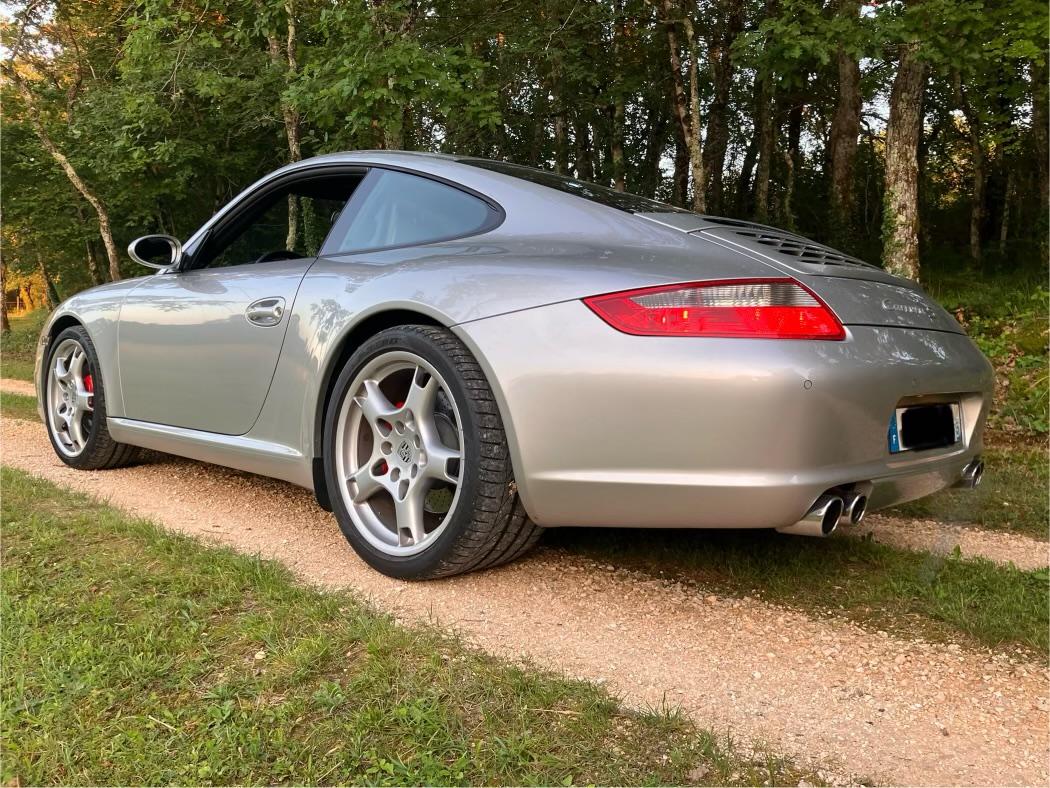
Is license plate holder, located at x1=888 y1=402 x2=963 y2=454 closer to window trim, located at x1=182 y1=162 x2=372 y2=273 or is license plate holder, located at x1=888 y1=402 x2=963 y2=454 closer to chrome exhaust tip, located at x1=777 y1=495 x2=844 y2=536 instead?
chrome exhaust tip, located at x1=777 y1=495 x2=844 y2=536

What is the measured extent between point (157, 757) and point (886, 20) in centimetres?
714

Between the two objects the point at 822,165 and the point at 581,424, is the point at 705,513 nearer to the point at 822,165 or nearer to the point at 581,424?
the point at 581,424

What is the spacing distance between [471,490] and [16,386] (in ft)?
33.8

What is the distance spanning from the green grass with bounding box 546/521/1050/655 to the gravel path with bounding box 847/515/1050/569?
22 cm

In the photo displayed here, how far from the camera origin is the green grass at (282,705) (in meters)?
1.57

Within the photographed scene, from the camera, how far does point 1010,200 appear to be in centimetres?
1834

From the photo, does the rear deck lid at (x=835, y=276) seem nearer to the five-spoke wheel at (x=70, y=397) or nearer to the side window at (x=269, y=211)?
the side window at (x=269, y=211)

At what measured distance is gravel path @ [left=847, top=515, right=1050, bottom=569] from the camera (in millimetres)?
3133

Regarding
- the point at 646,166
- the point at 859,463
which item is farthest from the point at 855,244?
the point at 859,463

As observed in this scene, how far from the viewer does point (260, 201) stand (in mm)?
3697

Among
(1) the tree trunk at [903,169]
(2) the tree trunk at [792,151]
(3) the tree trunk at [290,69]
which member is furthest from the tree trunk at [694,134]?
(2) the tree trunk at [792,151]

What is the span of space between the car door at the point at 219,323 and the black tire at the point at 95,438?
0.30m

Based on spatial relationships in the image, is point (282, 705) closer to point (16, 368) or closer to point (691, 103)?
point (691, 103)

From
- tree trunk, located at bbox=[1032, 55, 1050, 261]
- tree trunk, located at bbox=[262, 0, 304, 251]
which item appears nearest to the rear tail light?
tree trunk, located at bbox=[262, 0, 304, 251]
